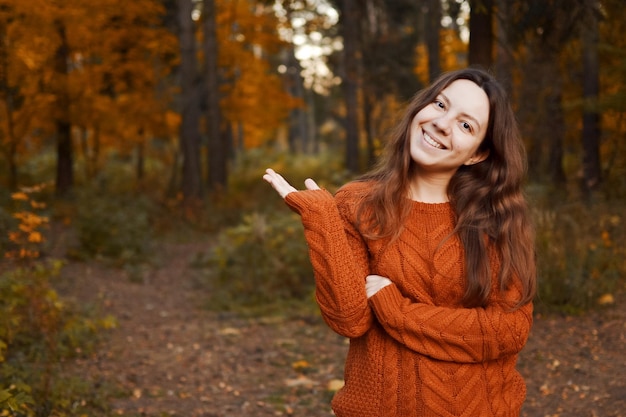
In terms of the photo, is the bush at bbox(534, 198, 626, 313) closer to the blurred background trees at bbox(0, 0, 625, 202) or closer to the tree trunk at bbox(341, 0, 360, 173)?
the blurred background trees at bbox(0, 0, 625, 202)

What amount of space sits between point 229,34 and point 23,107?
779 centimetres

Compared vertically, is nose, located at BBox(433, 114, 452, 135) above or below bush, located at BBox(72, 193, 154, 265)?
above

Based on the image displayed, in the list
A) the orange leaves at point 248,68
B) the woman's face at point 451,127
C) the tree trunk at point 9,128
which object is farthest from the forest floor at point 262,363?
the orange leaves at point 248,68

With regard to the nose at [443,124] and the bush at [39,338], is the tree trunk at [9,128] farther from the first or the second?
the nose at [443,124]

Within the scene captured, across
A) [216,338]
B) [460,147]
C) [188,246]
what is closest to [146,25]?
[188,246]

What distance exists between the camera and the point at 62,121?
14078 mm

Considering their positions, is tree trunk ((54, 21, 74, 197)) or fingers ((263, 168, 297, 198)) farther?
tree trunk ((54, 21, 74, 197))

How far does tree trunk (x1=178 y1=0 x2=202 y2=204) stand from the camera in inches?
556

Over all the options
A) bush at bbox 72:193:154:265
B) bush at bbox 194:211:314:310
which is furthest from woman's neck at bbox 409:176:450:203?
bush at bbox 72:193:154:265

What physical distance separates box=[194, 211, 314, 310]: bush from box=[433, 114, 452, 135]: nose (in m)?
5.71

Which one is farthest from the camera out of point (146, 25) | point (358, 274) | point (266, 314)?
point (146, 25)

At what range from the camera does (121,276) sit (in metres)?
9.32

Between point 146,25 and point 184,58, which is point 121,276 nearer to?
point 184,58

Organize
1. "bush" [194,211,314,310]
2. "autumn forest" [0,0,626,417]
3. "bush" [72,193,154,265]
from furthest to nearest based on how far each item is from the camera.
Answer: "bush" [72,193,154,265] < "bush" [194,211,314,310] < "autumn forest" [0,0,626,417]
